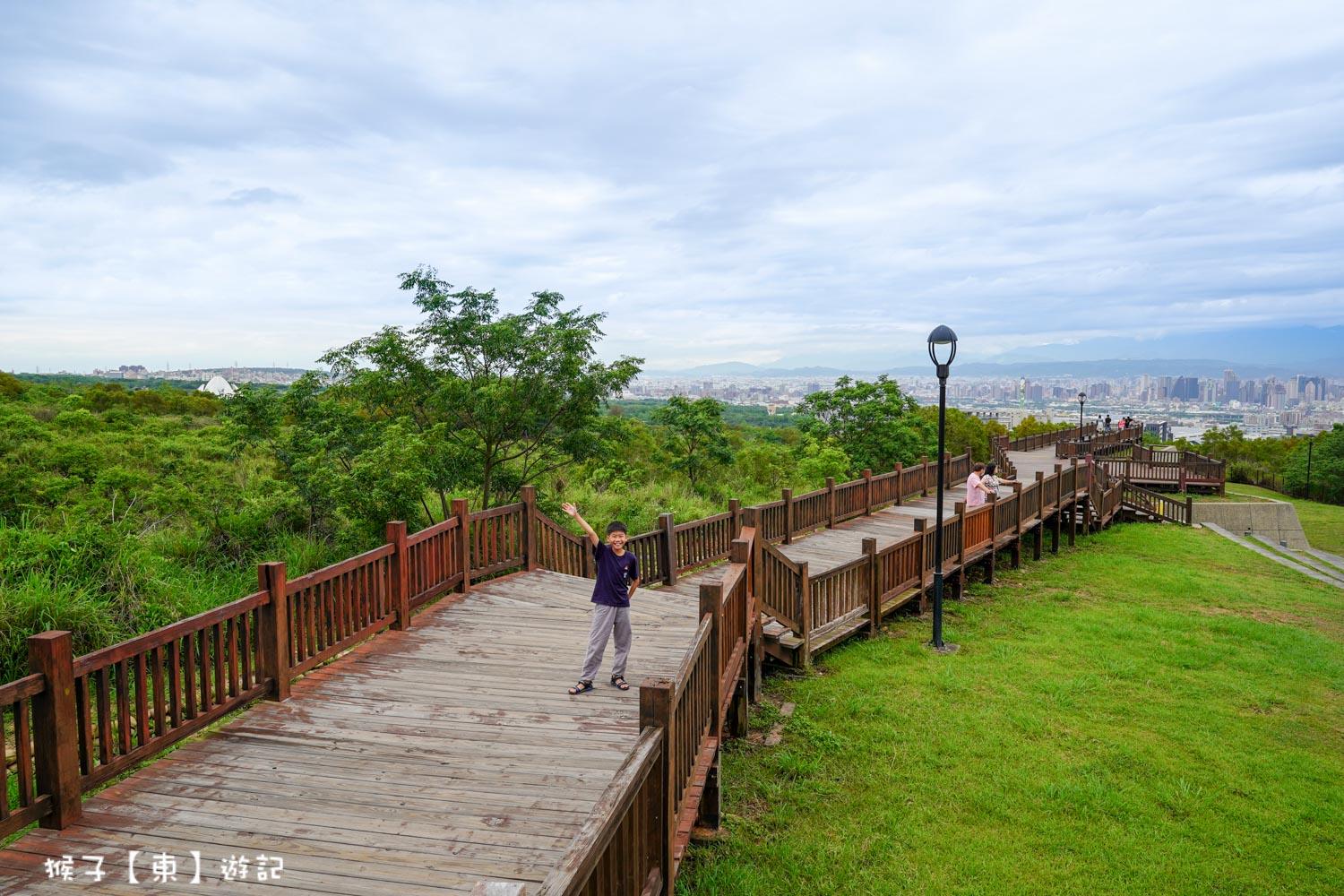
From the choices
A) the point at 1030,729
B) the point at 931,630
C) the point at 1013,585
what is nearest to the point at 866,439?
the point at 1013,585

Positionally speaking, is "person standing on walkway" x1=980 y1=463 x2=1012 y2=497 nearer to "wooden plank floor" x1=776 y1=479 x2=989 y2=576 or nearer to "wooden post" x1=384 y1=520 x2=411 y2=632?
"wooden plank floor" x1=776 y1=479 x2=989 y2=576

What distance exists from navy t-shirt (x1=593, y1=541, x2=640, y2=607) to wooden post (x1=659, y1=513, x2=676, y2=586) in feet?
16.7

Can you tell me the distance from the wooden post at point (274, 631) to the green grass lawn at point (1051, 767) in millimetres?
3454

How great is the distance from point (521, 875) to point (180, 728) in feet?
9.16

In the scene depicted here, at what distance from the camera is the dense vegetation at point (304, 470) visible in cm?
821

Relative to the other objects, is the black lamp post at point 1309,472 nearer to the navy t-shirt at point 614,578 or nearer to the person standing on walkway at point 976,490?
the person standing on walkway at point 976,490

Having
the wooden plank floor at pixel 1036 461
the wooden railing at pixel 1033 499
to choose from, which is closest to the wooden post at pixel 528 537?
the wooden railing at pixel 1033 499

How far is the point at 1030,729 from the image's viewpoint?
26.2ft

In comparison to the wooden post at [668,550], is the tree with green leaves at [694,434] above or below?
above

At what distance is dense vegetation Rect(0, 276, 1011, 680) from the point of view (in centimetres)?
821

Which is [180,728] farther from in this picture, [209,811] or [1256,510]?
[1256,510]

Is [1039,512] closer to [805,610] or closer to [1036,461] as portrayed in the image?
[805,610]

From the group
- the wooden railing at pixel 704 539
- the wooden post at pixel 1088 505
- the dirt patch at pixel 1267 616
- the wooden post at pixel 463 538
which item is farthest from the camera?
the wooden post at pixel 1088 505

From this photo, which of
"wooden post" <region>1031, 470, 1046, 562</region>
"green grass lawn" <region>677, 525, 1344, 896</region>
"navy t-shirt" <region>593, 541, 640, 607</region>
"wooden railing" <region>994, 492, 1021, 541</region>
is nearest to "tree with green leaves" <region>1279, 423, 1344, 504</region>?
"wooden post" <region>1031, 470, 1046, 562</region>
